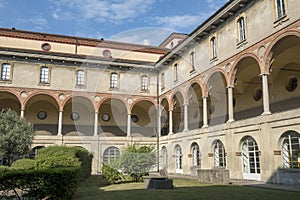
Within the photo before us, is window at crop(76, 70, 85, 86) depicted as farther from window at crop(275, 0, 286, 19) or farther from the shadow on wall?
the shadow on wall

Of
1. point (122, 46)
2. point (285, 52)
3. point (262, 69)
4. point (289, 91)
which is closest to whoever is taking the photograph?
point (262, 69)

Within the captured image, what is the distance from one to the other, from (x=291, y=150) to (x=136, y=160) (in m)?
8.80

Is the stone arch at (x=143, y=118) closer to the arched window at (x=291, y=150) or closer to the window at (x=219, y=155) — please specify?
the window at (x=219, y=155)

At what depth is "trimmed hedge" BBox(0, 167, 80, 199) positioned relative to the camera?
9055mm

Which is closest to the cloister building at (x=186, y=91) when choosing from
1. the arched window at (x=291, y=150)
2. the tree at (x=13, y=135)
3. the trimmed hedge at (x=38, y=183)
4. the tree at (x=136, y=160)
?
the arched window at (x=291, y=150)

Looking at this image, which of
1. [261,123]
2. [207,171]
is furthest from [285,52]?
[207,171]

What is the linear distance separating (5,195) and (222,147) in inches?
615

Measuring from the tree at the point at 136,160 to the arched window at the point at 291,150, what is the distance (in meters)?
7.58

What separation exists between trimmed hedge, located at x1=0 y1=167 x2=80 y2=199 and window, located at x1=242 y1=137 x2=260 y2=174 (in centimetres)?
1203

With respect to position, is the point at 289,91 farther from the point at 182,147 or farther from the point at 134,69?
the point at 134,69

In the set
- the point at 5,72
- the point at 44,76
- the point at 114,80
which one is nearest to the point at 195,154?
the point at 114,80

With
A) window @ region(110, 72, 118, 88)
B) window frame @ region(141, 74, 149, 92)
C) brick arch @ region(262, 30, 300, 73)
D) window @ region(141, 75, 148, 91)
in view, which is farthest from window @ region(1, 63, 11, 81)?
brick arch @ region(262, 30, 300, 73)

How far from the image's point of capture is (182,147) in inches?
1077

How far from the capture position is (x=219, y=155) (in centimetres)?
2194
